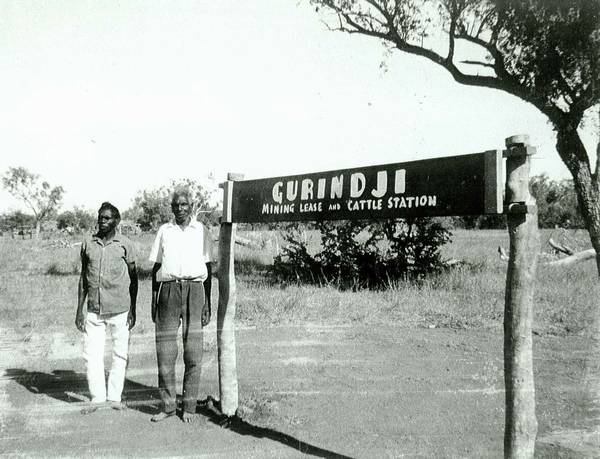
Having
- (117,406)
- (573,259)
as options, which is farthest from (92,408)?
(573,259)

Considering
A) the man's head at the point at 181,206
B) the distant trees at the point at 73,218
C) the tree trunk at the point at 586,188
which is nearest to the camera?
the man's head at the point at 181,206

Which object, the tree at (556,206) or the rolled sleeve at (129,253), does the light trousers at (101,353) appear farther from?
the tree at (556,206)

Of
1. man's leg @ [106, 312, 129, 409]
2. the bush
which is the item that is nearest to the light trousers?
man's leg @ [106, 312, 129, 409]

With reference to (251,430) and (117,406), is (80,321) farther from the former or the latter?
(251,430)

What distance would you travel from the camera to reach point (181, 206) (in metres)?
4.41

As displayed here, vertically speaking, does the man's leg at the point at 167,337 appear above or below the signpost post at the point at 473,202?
below

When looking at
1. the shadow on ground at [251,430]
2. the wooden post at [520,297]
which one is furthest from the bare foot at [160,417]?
the wooden post at [520,297]

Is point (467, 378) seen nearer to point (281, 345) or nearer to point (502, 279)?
point (281, 345)

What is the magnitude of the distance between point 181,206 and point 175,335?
105 centimetres

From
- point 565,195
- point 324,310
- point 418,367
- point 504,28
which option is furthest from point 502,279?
point 565,195

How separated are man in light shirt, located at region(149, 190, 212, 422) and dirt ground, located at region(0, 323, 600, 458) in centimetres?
25

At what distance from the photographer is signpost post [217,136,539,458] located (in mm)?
2676

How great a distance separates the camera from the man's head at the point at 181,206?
4402 mm

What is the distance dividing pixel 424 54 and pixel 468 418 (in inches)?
410
